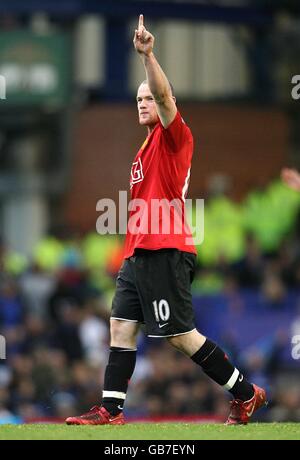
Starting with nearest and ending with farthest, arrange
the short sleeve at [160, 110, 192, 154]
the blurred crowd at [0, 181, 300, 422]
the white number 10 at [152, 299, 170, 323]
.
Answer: the short sleeve at [160, 110, 192, 154], the white number 10 at [152, 299, 170, 323], the blurred crowd at [0, 181, 300, 422]

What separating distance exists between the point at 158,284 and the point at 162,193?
0.63 meters

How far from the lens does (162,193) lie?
10.3 m

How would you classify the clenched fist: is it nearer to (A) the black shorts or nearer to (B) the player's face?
(B) the player's face

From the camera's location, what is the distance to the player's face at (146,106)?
404 inches

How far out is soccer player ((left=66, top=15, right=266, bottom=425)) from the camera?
33.6ft

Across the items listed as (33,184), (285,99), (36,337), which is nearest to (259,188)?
(285,99)

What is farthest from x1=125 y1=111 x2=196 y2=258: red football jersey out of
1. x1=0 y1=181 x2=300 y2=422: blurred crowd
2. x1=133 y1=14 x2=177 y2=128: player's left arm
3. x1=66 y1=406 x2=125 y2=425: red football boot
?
x1=0 y1=181 x2=300 y2=422: blurred crowd

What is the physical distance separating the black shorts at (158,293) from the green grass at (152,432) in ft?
2.24

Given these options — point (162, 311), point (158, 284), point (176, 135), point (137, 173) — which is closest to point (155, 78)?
point (176, 135)

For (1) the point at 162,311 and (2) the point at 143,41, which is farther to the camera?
(1) the point at 162,311

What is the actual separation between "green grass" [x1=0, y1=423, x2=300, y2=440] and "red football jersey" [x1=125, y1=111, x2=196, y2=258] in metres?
1.24

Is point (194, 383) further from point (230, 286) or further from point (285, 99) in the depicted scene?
point (285, 99)

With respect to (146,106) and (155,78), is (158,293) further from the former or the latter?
(155,78)

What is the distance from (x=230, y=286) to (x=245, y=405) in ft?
34.2
